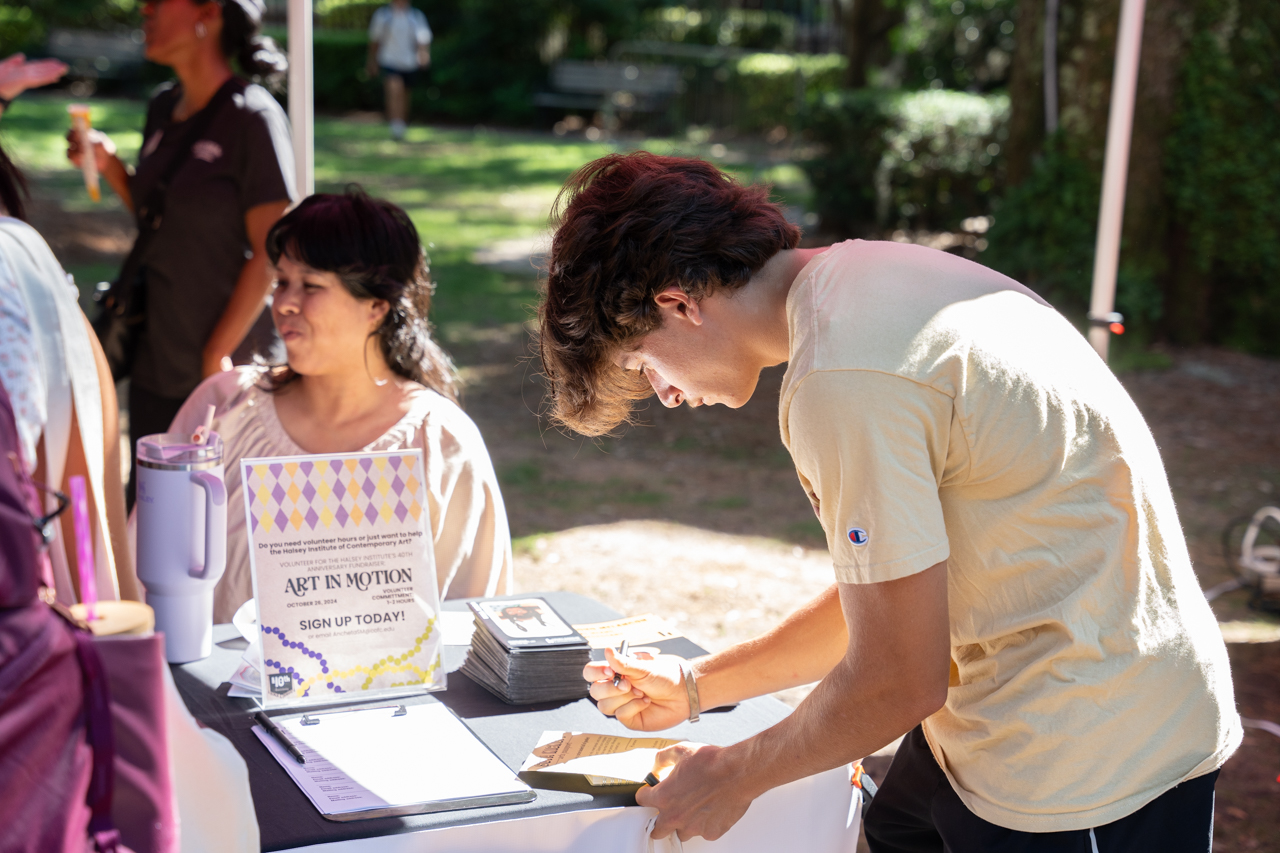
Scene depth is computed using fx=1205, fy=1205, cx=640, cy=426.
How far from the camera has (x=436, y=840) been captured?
1470mm

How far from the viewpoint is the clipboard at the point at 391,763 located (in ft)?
4.97

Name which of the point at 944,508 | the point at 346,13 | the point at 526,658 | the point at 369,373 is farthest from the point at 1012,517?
the point at 346,13

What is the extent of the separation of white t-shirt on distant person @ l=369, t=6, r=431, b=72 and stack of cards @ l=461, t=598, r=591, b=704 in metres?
15.7

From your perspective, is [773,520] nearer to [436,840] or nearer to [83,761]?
[436,840]

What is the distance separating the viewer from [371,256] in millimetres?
2734

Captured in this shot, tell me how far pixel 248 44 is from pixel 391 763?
274cm

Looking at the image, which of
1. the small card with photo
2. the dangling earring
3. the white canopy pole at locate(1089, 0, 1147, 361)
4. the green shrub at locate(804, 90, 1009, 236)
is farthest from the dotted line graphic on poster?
the green shrub at locate(804, 90, 1009, 236)

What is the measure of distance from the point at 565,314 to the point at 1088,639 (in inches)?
29.6

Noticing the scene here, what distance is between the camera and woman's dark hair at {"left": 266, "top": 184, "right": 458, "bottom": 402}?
2.71 metres

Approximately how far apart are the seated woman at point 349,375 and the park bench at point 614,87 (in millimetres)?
15800

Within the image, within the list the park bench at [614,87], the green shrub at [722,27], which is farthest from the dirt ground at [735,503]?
the green shrub at [722,27]

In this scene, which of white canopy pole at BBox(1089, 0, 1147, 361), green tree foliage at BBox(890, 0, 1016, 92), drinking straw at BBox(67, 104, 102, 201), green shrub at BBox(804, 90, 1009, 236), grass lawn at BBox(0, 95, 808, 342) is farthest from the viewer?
green tree foliage at BBox(890, 0, 1016, 92)

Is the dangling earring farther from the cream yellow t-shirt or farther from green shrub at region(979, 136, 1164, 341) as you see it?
green shrub at region(979, 136, 1164, 341)

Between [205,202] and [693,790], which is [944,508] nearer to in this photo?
[693,790]
